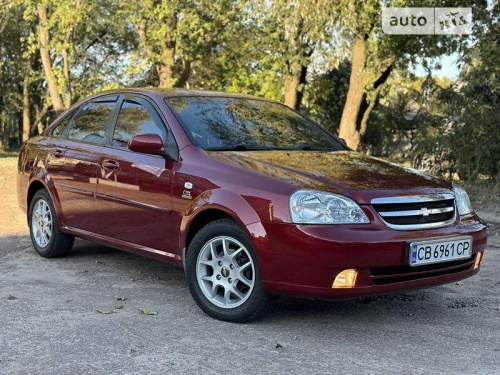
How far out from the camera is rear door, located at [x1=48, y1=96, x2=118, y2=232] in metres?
5.70

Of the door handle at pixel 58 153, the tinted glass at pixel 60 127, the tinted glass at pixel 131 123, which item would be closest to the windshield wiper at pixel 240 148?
the tinted glass at pixel 131 123

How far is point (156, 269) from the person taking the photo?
602 cm

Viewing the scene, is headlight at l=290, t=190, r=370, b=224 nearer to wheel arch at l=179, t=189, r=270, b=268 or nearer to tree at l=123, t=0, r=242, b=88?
wheel arch at l=179, t=189, r=270, b=268

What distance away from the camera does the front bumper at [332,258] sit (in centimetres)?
393

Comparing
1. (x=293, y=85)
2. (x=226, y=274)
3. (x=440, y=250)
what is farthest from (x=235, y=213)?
(x=293, y=85)

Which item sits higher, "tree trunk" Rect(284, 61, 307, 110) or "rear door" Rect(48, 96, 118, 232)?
"tree trunk" Rect(284, 61, 307, 110)

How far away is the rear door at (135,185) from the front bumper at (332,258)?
1.01 metres

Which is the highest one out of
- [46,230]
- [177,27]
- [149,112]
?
[177,27]

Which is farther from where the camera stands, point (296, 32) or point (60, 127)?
point (296, 32)

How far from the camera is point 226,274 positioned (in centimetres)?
445

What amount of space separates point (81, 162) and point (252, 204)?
2.26 m

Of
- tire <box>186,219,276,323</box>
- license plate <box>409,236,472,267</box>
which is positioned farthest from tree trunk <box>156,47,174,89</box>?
license plate <box>409,236,472,267</box>

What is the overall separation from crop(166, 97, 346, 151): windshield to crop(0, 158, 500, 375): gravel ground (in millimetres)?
1253

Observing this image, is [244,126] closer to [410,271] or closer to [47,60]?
[410,271]
